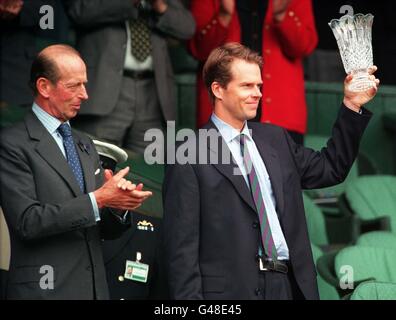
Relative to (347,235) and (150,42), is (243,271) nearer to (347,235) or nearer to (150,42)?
(150,42)

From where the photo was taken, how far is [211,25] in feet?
24.1

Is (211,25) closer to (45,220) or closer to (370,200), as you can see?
(370,200)

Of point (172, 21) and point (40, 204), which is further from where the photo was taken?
point (172, 21)

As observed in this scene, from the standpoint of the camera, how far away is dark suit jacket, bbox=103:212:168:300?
5676mm

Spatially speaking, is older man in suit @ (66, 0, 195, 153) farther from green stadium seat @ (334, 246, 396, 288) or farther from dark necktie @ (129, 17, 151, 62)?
green stadium seat @ (334, 246, 396, 288)

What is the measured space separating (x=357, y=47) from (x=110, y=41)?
2.29m

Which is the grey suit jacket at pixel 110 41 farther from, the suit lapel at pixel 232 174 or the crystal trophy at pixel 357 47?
the crystal trophy at pixel 357 47

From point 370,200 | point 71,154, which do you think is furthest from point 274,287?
point 370,200

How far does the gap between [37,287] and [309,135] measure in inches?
184

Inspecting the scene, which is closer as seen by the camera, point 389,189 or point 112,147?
point 112,147

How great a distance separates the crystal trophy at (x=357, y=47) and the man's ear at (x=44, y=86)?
1.20 metres

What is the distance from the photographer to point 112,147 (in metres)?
5.77

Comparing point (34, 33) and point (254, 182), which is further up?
point (34, 33)

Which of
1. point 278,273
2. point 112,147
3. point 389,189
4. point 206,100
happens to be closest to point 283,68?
point 206,100
